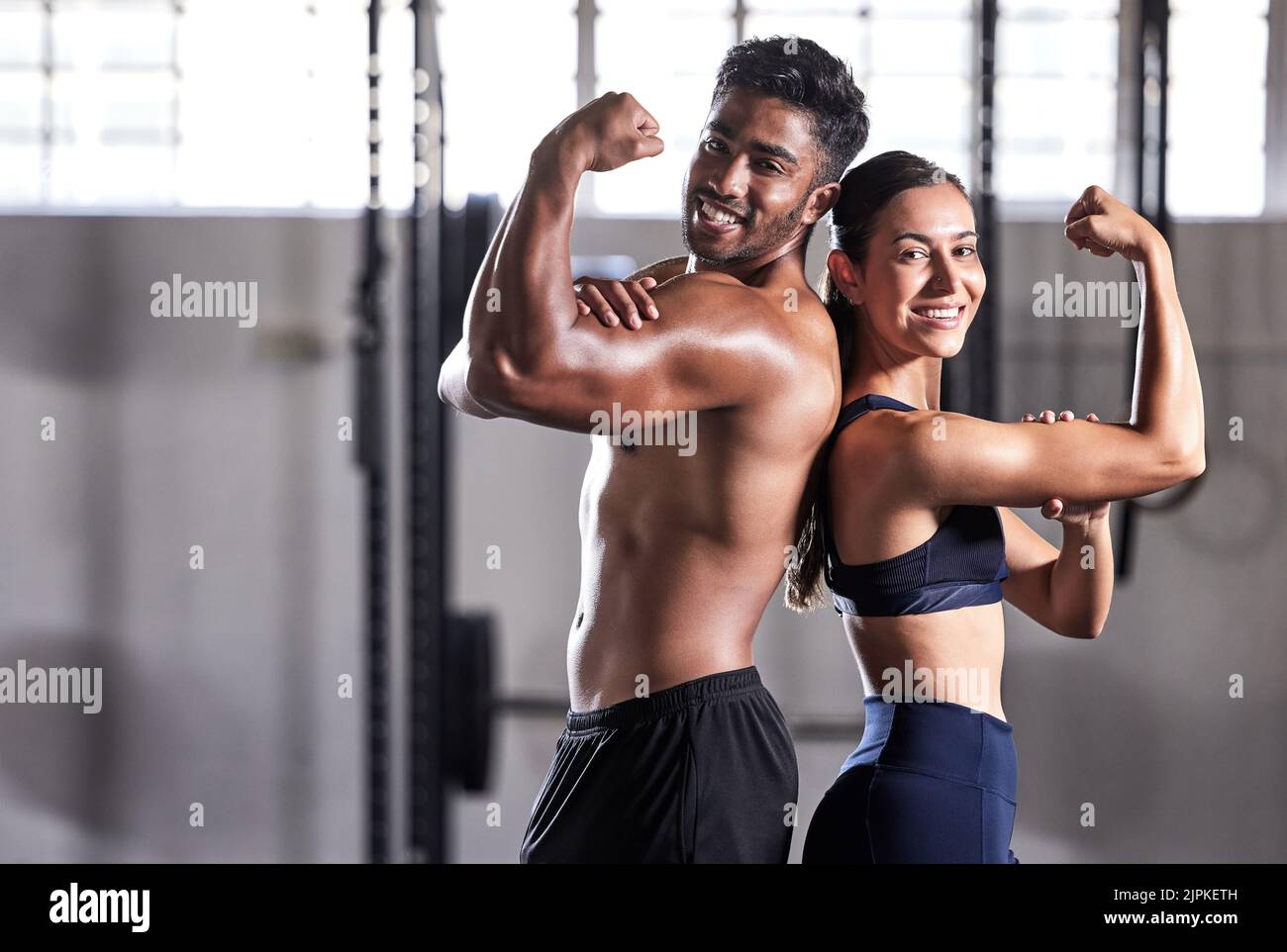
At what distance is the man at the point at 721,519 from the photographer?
109 cm

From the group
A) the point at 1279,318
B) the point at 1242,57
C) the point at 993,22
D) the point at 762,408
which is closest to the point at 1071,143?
the point at 1242,57

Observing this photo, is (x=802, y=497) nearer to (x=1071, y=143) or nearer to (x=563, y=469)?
(x=563, y=469)

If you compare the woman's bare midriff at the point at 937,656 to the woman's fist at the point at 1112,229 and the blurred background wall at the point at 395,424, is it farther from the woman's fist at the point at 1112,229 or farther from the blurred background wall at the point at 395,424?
the blurred background wall at the point at 395,424

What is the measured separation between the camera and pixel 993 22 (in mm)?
2742

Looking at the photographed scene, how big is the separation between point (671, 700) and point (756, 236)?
20.3 inches

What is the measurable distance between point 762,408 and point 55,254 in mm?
3555

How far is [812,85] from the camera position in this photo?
3.63 feet

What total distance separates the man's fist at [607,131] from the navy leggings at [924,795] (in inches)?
24.8

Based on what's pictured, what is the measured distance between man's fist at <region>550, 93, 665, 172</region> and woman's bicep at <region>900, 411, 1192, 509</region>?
40 centimetres
